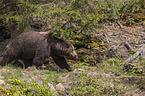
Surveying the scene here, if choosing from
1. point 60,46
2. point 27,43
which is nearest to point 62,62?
point 60,46

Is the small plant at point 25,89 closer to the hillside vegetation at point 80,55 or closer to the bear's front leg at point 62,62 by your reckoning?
the hillside vegetation at point 80,55

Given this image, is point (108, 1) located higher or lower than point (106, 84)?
higher

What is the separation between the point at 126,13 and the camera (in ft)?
40.8

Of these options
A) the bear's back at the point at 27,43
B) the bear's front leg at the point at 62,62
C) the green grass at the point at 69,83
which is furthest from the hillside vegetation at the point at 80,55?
the bear's back at the point at 27,43

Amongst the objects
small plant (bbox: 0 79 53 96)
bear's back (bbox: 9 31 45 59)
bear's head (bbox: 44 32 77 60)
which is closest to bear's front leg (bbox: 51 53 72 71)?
bear's head (bbox: 44 32 77 60)

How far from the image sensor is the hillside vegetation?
540 centimetres

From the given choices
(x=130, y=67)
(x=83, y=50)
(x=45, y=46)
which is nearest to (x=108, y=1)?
(x=83, y=50)

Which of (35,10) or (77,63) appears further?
(77,63)

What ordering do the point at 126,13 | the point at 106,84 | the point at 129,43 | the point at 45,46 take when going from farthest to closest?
the point at 126,13 < the point at 129,43 < the point at 45,46 < the point at 106,84

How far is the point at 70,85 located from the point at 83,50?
3451 mm

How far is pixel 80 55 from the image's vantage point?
8.80m

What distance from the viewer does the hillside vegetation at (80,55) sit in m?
5.40

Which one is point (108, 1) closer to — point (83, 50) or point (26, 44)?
point (83, 50)

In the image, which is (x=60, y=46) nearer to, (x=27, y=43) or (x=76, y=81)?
(x=27, y=43)
